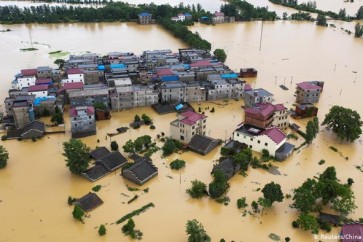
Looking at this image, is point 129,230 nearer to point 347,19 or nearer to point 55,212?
point 55,212

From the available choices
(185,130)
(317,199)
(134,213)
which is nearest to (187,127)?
(185,130)

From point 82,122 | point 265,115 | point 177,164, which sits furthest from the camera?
point 82,122

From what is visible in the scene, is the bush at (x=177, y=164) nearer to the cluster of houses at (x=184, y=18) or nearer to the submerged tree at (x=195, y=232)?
the submerged tree at (x=195, y=232)

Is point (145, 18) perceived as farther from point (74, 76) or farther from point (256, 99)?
Result: point (256, 99)

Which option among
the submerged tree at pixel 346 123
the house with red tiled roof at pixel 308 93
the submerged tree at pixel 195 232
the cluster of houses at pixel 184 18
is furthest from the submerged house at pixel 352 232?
the cluster of houses at pixel 184 18


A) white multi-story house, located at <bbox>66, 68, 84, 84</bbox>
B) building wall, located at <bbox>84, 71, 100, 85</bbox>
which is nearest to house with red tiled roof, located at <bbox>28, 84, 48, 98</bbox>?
white multi-story house, located at <bbox>66, 68, 84, 84</bbox>

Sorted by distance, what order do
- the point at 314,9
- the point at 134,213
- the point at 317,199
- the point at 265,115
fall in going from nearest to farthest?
the point at 134,213, the point at 317,199, the point at 265,115, the point at 314,9
